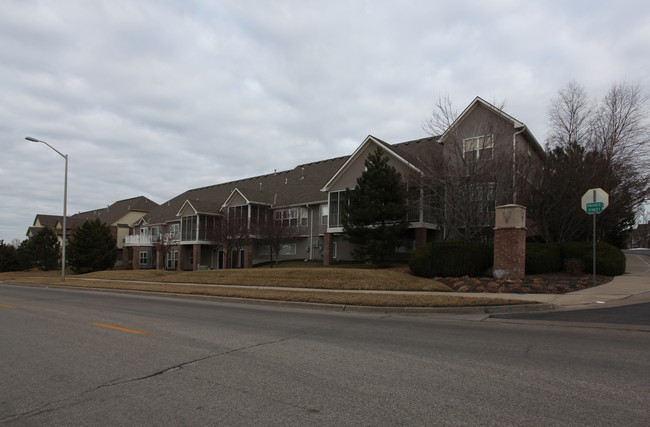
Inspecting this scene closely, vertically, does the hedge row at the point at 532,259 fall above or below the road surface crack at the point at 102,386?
above

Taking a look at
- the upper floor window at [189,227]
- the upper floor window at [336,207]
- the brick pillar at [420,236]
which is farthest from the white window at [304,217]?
the upper floor window at [189,227]

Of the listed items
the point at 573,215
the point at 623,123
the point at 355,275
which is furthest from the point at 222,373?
the point at 623,123

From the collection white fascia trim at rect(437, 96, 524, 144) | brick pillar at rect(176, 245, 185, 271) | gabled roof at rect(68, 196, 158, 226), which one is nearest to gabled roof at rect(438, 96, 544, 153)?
white fascia trim at rect(437, 96, 524, 144)

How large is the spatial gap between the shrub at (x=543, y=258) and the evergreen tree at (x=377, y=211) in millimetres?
8104

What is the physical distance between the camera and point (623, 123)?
2806 centimetres

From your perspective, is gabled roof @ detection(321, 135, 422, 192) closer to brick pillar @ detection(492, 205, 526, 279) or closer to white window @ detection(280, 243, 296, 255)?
white window @ detection(280, 243, 296, 255)

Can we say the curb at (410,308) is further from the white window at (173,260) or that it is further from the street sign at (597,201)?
the white window at (173,260)

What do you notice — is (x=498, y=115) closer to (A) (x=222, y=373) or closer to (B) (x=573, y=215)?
(B) (x=573, y=215)

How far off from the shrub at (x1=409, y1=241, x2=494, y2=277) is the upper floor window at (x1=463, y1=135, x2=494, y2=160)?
5328 millimetres

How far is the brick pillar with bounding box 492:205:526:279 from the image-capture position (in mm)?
16406

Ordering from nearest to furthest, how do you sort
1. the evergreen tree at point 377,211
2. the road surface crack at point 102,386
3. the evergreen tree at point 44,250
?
the road surface crack at point 102,386, the evergreen tree at point 377,211, the evergreen tree at point 44,250

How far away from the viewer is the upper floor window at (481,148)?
22.0 meters

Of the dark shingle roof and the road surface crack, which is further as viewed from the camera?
the dark shingle roof

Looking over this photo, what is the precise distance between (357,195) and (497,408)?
22253 millimetres
